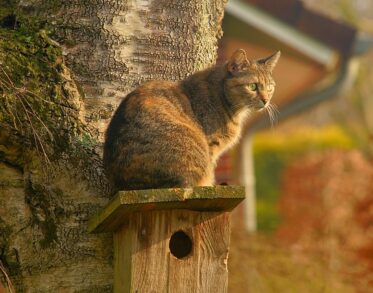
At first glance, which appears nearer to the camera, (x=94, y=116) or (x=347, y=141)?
(x=94, y=116)

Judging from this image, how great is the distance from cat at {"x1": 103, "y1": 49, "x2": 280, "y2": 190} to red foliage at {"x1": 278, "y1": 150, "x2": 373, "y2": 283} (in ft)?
16.6

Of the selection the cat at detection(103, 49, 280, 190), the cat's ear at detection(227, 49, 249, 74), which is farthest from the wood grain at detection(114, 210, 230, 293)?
the cat's ear at detection(227, 49, 249, 74)

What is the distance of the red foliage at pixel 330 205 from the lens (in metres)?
9.76

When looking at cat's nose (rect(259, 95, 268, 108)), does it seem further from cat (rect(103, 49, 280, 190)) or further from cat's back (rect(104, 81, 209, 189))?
cat's back (rect(104, 81, 209, 189))

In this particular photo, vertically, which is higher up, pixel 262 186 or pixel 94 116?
pixel 262 186

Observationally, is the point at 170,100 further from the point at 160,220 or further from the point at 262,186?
the point at 262,186

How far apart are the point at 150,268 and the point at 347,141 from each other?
A: 15.1 m

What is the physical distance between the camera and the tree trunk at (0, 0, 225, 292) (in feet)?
13.3

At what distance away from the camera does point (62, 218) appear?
408 cm

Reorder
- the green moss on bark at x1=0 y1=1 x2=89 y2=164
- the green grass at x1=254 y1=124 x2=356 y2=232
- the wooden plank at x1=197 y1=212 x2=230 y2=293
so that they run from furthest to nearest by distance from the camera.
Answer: the green grass at x1=254 y1=124 x2=356 y2=232 → the green moss on bark at x1=0 y1=1 x2=89 y2=164 → the wooden plank at x1=197 y1=212 x2=230 y2=293

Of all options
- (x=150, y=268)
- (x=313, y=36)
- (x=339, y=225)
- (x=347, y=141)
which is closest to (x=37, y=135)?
(x=150, y=268)

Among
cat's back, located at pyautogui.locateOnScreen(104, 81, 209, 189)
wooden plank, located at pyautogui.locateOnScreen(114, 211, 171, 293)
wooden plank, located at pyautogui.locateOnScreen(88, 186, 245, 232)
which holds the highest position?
cat's back, located at pyautogui.locateOnScreen(104, 81, 209, 189)

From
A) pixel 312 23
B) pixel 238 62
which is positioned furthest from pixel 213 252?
pixel 312 23

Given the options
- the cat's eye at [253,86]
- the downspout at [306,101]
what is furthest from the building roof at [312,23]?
the cat's eye at [253,86]
